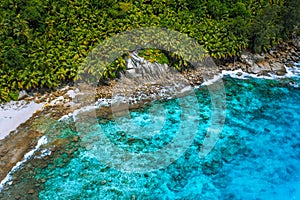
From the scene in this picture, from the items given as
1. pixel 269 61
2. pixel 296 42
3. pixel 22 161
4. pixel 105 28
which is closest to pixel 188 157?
pixel 22 161

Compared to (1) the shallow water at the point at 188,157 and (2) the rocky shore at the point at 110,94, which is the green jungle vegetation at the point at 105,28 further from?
(1) the shallow water at the point at 188,157

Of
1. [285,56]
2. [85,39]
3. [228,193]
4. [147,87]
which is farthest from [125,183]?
[285,56]

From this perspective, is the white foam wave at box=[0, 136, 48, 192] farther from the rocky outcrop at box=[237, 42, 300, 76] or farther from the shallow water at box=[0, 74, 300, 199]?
the rocky outcrop at box=[237, 42, 300, 76]

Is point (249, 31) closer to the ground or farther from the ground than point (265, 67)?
farther from the ground

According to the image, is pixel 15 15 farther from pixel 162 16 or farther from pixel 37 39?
pixel 162 16

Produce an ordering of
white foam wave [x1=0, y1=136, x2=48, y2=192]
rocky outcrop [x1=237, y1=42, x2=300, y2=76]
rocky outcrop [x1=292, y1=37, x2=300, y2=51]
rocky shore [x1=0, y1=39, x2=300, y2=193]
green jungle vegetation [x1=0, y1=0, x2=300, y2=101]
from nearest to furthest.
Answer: white foam wave [x1=0, y1=136, x2=48, y2=192] < rocky shore [x1=0, y1=39, x2=300, y2=193] < green jungle vegetation [x1=0, y1=0, x2=300, y2=101] < rocky outcrop [x1=237, y1=42, x2=300, y2=76] < rocky outcrop [x1=292, y1=37, x2=300, y2=51]

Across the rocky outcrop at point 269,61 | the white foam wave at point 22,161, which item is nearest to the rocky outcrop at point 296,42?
the rocky outcrop at point 269,61

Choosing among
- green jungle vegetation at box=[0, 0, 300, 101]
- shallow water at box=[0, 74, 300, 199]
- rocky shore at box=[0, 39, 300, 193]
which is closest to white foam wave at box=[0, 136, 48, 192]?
rocky shore at box=[0, 39, 300, 193]
